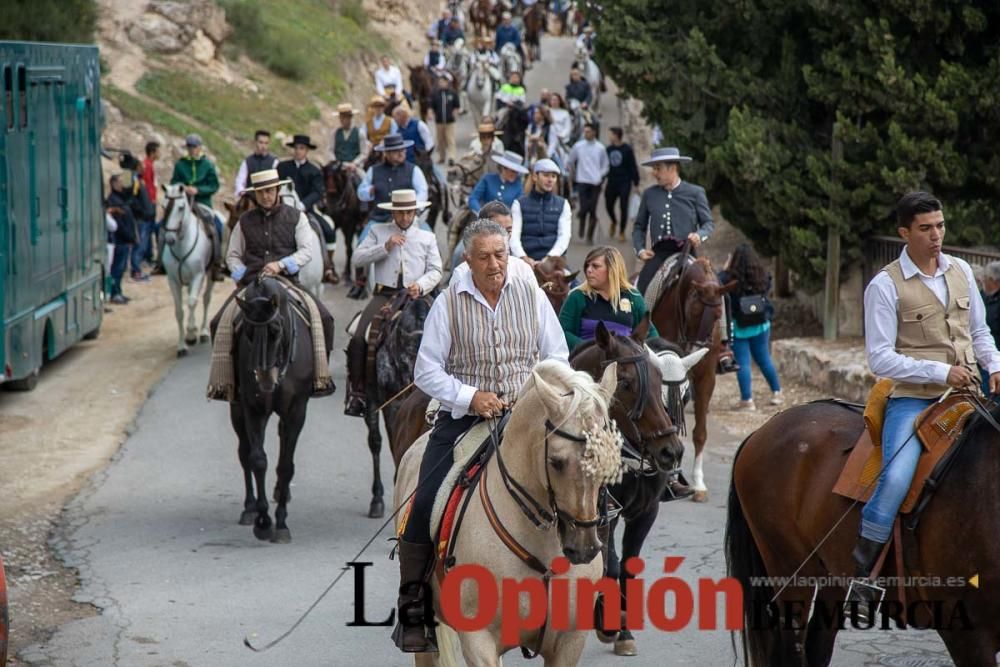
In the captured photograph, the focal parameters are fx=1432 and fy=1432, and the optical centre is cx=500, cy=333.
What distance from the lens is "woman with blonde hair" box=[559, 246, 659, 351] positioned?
32.8ft

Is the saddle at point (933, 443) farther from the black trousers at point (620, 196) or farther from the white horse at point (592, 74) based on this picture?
the white horse at point (592, 74)

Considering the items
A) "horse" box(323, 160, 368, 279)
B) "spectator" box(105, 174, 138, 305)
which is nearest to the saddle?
"horse" box(323, 160, 368, 279)

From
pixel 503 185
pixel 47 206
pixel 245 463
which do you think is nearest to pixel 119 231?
pixel 47 206

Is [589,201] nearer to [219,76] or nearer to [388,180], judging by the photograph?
[388,180]

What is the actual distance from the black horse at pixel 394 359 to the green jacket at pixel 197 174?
10153mm

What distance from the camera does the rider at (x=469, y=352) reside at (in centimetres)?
702

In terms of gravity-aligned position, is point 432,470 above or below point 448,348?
below

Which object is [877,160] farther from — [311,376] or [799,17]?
[311,376]

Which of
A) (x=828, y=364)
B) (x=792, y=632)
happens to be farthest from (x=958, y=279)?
(x=828, y=364)

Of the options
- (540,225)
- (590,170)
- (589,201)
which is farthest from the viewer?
(589,201)

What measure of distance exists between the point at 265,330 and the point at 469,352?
4950mm

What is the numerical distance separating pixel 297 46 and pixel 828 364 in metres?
29.5

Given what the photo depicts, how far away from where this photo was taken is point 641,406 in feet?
27.3

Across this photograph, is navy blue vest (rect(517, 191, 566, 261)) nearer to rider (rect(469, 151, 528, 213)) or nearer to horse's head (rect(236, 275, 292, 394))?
rider (rect(469, 151, 528, 213))
